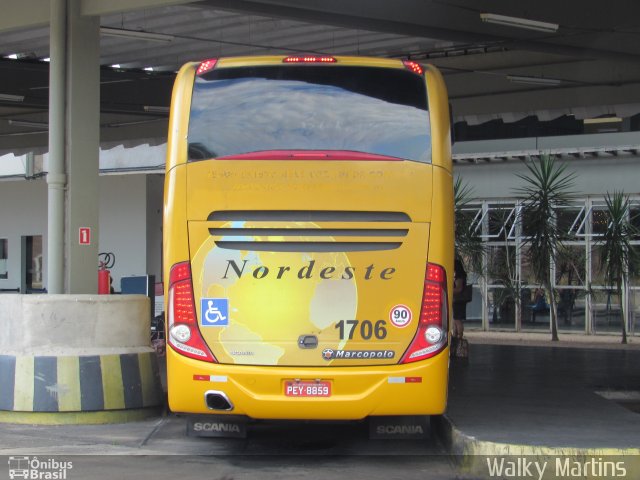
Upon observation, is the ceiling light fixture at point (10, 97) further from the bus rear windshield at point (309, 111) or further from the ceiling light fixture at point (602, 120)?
the bus rear windshield at point (309, 111)

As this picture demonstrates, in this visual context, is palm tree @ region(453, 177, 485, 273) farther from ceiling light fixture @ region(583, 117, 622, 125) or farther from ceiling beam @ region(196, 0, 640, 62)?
ceiling light fixture @ region(583, 117, 622, 125)

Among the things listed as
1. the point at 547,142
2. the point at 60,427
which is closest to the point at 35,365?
the point at 60,427

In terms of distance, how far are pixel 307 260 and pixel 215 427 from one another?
6.46 ft

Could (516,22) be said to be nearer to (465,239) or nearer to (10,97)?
(465,239)

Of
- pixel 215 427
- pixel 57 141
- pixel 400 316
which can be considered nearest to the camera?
pixel 400 316

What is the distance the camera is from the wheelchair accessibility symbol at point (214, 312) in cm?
822

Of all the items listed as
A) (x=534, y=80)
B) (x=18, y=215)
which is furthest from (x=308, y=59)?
(x=18, y=215)

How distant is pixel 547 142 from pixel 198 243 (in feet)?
57.8

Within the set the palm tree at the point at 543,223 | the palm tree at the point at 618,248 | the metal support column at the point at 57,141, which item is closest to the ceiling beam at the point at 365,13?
the metal support column at the point at 57,141

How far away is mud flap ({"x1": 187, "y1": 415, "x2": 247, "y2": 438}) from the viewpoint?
28.9 ft

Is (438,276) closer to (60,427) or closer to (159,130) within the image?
(60,427)

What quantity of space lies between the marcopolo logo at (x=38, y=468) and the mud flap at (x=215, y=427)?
1.15m

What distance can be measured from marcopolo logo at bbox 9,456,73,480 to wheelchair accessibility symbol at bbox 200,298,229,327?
5.82 feet

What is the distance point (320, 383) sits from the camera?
26.6 ft
